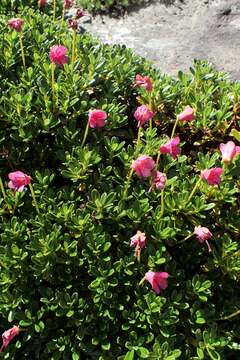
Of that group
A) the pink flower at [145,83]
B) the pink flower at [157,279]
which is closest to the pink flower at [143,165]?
the pink flower at [157,279]

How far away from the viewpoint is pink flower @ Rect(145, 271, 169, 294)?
8.00 ft

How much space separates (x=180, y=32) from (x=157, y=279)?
9.56 feet

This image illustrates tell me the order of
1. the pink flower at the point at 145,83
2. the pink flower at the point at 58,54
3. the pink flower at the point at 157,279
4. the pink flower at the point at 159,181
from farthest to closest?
the pink flower at the point at 145,83 → the pink flower at the point at 58,54 → the pink flower at the point at 159,181 → the pink flower at the point at 157,279

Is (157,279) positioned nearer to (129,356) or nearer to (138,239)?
(138,239)

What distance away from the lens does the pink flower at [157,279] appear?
244 centimetres

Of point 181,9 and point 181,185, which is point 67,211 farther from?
point 181,9

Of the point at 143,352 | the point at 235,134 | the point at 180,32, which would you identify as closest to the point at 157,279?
the point at 143,352

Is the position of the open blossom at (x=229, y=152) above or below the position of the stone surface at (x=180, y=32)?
above

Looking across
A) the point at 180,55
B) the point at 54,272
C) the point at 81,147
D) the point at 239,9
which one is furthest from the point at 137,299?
the point at 239,9

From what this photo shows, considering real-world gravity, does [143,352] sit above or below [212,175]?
below

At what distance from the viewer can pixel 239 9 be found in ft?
15.9

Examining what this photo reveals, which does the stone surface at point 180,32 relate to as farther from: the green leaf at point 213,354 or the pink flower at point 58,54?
the green leaf at point 213,354

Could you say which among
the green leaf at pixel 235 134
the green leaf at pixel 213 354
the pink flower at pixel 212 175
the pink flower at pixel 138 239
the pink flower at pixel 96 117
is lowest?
the green leaf at pixel 213 354

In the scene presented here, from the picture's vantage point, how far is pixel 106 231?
273 centimetres
